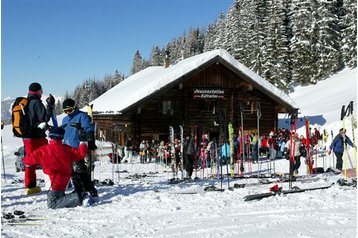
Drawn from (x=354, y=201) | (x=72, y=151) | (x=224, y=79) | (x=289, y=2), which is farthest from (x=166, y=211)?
(x=289, y=2)

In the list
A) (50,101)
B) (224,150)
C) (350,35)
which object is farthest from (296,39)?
(50,101)

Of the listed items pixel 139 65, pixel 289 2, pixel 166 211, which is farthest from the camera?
pixel 139 65

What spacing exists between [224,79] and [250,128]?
166 inches

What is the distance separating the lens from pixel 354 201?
6.59m

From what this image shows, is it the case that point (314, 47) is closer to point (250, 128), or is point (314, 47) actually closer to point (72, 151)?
point (250, 128)

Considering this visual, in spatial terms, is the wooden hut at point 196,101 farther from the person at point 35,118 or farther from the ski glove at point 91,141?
the ski glove at point 91,141

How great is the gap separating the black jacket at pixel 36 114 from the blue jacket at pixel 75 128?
1.27 feet

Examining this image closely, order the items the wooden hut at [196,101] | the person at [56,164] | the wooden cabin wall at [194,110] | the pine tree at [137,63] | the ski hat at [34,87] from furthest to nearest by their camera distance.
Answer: the pine tree at [137,63]
the wooden cabin wall at [194,110]
the wooden hut at [196,101]
the ski hat at [34,87]
the person at [56,164]

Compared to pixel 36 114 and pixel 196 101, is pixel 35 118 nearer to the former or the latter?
pixel 36 114

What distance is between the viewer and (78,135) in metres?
7.29

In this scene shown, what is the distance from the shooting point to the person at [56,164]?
6359 millimetres

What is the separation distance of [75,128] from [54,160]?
102 cm

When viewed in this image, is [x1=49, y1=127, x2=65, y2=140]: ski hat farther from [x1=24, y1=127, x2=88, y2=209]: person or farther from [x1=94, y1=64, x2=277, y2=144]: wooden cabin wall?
[x1=94, y1=64, x2=277, y2=144]: wooden cabin wall

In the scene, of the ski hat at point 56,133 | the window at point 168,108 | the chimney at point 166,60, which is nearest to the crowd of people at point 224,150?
the window at point 168,108
